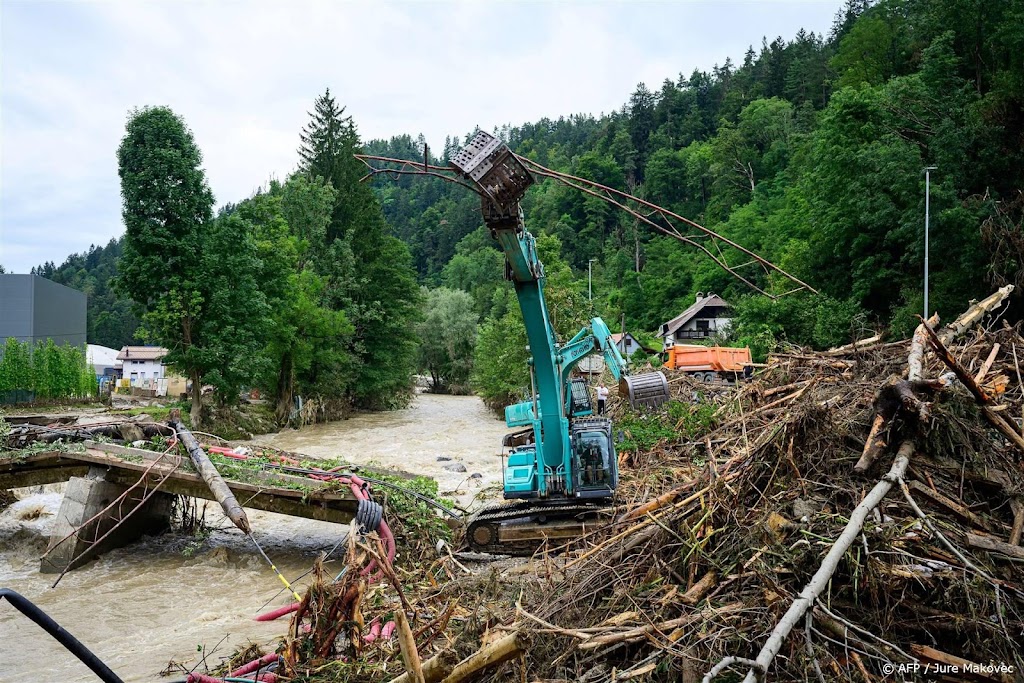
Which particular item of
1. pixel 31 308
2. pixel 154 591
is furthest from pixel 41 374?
pixel 154 591

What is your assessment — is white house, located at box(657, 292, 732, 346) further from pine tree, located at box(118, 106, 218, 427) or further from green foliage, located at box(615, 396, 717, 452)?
green foliage, located at box(615, 396, 717, 452)

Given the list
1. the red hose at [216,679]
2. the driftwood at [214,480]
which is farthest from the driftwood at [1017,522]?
the driftwood at [214,480]

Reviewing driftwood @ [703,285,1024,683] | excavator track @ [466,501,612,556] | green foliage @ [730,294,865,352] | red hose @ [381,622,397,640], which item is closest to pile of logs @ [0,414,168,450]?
excavator track @ [466,501,612,556]

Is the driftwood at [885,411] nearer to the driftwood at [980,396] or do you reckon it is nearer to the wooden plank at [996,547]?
the driftwood at [980,396]

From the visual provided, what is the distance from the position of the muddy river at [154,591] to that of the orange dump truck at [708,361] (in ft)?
45.7

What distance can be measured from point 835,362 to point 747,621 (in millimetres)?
10122

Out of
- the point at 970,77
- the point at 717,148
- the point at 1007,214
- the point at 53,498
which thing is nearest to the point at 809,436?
the point at 53,498

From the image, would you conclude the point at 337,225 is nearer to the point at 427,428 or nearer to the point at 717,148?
the point at 427,428

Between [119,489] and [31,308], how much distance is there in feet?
129

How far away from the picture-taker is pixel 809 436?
6250 millimetres

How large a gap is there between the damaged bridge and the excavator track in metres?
2.20

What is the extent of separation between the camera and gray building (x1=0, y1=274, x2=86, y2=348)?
44531 mm

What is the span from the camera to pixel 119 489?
13.1 metres

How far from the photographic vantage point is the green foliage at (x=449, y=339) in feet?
184
